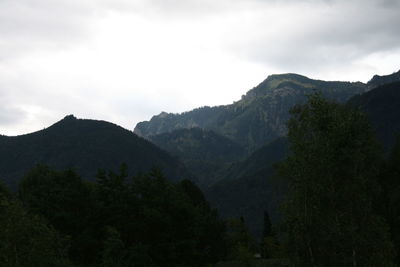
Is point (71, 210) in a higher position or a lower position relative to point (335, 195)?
higher

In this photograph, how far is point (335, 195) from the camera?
38719mm

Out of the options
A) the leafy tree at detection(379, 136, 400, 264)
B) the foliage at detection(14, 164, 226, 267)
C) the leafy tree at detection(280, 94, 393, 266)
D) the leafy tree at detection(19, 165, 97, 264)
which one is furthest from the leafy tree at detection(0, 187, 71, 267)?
the leafy tree at detection(379, 136, 400, 264)

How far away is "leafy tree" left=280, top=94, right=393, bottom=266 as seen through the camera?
37906 millimetres

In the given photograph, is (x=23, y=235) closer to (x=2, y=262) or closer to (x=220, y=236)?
(x=2, y=262)

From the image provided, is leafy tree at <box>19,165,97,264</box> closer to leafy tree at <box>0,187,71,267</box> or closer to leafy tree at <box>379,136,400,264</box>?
leafy tree at <box>0,187,71,267</box>

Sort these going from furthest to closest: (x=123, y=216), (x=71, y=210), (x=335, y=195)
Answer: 1. (x=71, y=210)
2. (x=123, y=216)
3. (x=335, y=195)

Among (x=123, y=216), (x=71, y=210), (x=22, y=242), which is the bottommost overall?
(x=22, y=242)

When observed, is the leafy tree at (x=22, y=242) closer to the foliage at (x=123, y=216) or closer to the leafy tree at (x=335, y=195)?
the leafy tree at (x=335, y=195)

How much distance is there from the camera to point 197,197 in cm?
9981

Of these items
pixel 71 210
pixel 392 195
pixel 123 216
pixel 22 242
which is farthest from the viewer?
pixel 392 195

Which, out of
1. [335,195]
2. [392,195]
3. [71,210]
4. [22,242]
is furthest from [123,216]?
[392,195]

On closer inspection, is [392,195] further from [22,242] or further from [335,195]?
[22,242]

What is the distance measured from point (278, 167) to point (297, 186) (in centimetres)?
291

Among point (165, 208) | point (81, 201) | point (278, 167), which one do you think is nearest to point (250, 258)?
point (165, 208)
